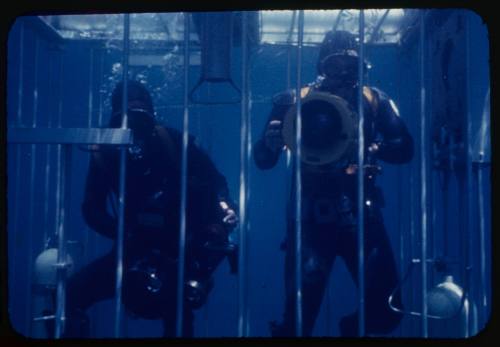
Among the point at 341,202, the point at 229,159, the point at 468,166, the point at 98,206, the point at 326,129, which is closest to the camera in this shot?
the point at 468,166

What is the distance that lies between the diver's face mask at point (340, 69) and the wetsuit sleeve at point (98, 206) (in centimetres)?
104

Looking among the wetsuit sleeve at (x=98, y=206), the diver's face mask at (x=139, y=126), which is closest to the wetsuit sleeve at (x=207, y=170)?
the diver's face mask at (x=139, y=126)

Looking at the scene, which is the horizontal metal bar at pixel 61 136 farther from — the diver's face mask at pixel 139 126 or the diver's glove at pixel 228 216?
the diver's glove at pixel 228 216

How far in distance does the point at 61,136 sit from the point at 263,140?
36.3 inches

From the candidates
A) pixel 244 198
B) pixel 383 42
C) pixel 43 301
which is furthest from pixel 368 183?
pixel 383 42

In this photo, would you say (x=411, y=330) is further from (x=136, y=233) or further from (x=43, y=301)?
(x=43, y=301)

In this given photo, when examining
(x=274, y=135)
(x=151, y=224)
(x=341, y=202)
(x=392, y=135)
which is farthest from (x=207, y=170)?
(x=392, y=135)

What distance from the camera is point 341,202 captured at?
2256 millimetres

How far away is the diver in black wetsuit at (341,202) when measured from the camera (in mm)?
2254

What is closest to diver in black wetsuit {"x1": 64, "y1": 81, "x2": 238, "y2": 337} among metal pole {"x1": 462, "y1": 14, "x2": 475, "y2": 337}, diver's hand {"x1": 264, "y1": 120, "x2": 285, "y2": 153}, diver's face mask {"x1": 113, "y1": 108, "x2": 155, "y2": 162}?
diver's face mask {"x1": 113, "y1": 108, "x2": 155, "y2": 162}

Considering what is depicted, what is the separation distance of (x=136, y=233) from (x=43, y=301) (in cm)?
46

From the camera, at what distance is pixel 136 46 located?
402 cm

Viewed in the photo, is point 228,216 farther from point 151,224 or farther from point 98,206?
point 98,206

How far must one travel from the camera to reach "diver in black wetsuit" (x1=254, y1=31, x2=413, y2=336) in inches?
88.7
